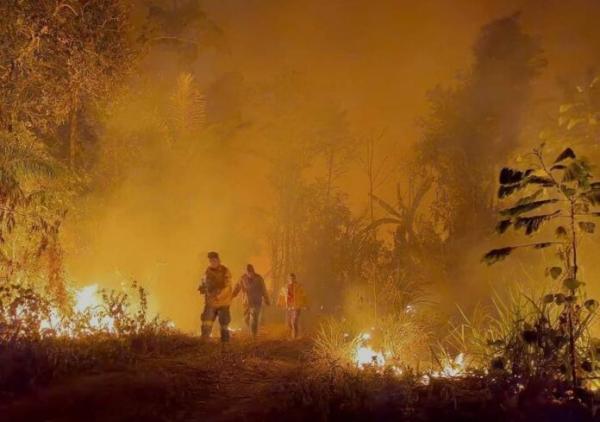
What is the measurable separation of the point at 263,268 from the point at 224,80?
900cm

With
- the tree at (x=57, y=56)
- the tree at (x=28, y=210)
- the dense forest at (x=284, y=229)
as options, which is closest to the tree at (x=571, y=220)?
the dense forest at (x=284, y=229)

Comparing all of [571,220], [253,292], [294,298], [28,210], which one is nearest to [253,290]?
[253,292]

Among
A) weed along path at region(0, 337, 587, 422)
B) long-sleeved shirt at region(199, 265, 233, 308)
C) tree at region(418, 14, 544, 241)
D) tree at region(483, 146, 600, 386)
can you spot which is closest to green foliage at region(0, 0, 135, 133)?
long-sleeved shirt at region(199, 265, 233, 308)

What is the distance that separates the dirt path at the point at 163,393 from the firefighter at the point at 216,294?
309cm

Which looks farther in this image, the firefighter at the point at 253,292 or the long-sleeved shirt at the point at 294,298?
the long-sleeved shirt at the point at 294,298

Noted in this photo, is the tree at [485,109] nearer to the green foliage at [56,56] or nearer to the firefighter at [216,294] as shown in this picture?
the firefighter at [216,294]

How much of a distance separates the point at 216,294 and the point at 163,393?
5.23m

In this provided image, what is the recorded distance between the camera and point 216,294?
1263cm

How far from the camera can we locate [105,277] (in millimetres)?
21391

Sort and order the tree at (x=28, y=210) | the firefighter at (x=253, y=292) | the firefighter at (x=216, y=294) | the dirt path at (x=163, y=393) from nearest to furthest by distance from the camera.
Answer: the dirt path at (x=163, y=393), the tree at (x=28, y=210), the firefighter at (x=216, y=294), the firefighter at (x=253, y=292)

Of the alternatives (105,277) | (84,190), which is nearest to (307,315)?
(105,277)

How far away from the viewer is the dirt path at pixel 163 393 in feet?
22.3

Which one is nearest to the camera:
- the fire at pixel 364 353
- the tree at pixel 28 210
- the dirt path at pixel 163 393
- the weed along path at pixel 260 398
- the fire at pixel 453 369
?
the weed along path at pixel 260 398

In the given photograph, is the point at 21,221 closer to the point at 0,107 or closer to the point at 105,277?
the point at 0,107
